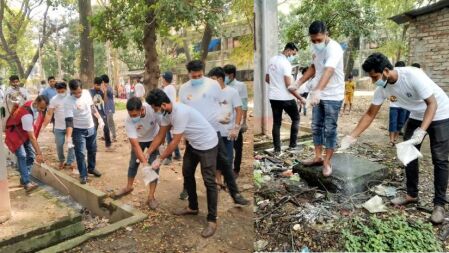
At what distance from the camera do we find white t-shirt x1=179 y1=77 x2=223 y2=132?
13.0 ft

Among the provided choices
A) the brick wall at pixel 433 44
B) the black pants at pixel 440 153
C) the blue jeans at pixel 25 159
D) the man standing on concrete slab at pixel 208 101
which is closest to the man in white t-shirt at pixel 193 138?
the man standing on concrete slab at pixel 208 101

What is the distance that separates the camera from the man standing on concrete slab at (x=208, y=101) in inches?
154

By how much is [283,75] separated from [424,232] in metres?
2.32

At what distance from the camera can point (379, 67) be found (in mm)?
3119

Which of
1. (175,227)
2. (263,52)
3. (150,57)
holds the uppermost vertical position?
(150,57)

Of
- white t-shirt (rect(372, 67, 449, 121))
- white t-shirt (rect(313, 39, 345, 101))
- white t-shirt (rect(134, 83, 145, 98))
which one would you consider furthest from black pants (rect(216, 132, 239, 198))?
white t-shirt (rect(134, 83, 145, 98))

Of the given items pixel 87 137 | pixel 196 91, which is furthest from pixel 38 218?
pixel 196 91

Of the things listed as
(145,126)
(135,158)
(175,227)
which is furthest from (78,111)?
(175,227)

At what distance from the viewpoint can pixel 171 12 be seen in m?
5.76

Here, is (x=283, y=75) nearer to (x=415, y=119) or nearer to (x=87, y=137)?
(x=415, y=119)

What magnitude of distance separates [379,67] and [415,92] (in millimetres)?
372

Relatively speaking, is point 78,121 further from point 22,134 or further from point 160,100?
point 160,100

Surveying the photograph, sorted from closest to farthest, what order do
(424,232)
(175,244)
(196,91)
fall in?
(424,232), (175,244), (196,91)

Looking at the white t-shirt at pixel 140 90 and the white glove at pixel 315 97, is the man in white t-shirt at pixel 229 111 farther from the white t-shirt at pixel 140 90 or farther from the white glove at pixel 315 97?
the white t-shirt at pixel 140 90
